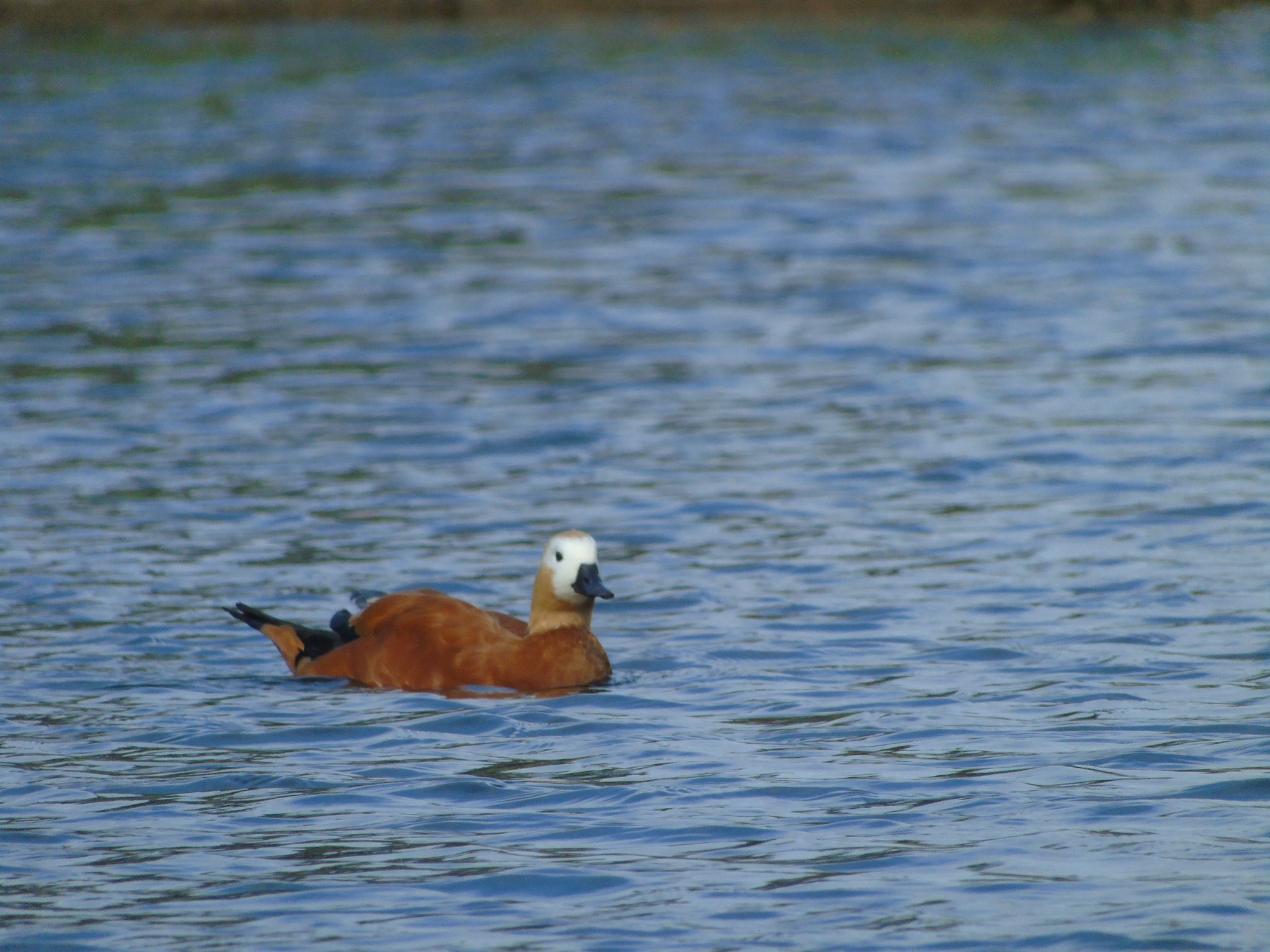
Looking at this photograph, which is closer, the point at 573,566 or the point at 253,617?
the point at 573,566

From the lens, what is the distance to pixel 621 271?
19359 mm

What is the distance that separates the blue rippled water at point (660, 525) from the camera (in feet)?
22.1

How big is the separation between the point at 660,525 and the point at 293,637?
10.1 ft

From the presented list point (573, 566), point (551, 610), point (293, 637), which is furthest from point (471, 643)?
point (293, 637)

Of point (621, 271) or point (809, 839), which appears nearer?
point (809, 839)

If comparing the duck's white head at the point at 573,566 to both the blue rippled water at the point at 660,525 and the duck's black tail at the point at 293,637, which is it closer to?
the blue rippled water at the point at 660,525

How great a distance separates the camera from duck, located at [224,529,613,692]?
8891 millimetres

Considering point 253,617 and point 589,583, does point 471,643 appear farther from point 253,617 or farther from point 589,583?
point 253,617

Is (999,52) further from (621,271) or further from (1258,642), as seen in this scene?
(1258,642)

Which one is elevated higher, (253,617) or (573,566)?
(573,566)

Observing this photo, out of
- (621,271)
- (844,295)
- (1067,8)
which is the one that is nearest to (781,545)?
(844,295)

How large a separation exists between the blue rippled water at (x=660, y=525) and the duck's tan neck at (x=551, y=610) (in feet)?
1.20

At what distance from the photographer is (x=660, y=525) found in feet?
38.1

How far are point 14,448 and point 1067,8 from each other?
A: 1124 inches
